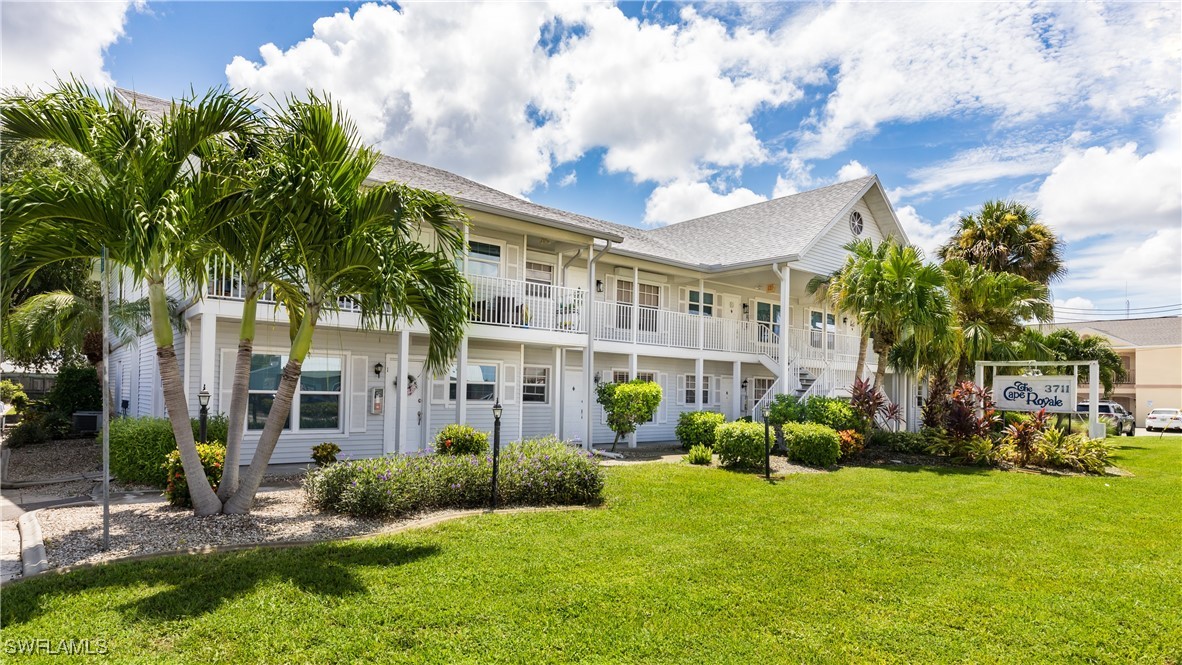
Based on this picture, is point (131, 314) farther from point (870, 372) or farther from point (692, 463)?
point (870, 372)

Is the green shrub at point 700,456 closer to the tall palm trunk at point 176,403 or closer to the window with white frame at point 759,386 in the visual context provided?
the window with white frame at point 759,386

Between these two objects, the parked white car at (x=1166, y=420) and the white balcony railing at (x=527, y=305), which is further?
the parked white car at (x=1166, y=420)

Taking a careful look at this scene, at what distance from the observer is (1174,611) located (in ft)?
17.5

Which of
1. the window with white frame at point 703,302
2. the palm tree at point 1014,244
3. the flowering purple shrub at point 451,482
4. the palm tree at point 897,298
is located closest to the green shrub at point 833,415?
the palm tree at point 897,298

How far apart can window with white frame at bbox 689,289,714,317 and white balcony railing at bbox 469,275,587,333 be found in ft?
19.4

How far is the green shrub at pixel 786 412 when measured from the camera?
15945mm

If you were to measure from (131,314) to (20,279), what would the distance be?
7559 millimetres

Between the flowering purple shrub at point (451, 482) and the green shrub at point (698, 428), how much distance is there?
5983 millimetres

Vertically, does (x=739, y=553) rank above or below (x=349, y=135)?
below

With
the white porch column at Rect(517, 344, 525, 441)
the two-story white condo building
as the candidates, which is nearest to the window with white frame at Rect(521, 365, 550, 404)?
the two-story white condo building

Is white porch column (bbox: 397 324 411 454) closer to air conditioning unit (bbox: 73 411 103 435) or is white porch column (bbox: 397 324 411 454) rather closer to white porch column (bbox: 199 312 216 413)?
white porch column (bbox: 199 312 216 413)

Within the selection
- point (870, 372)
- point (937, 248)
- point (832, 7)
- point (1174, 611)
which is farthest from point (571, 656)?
point (937, 248)

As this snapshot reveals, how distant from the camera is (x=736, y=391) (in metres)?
19.7

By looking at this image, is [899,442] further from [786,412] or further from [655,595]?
A: [655,595]
